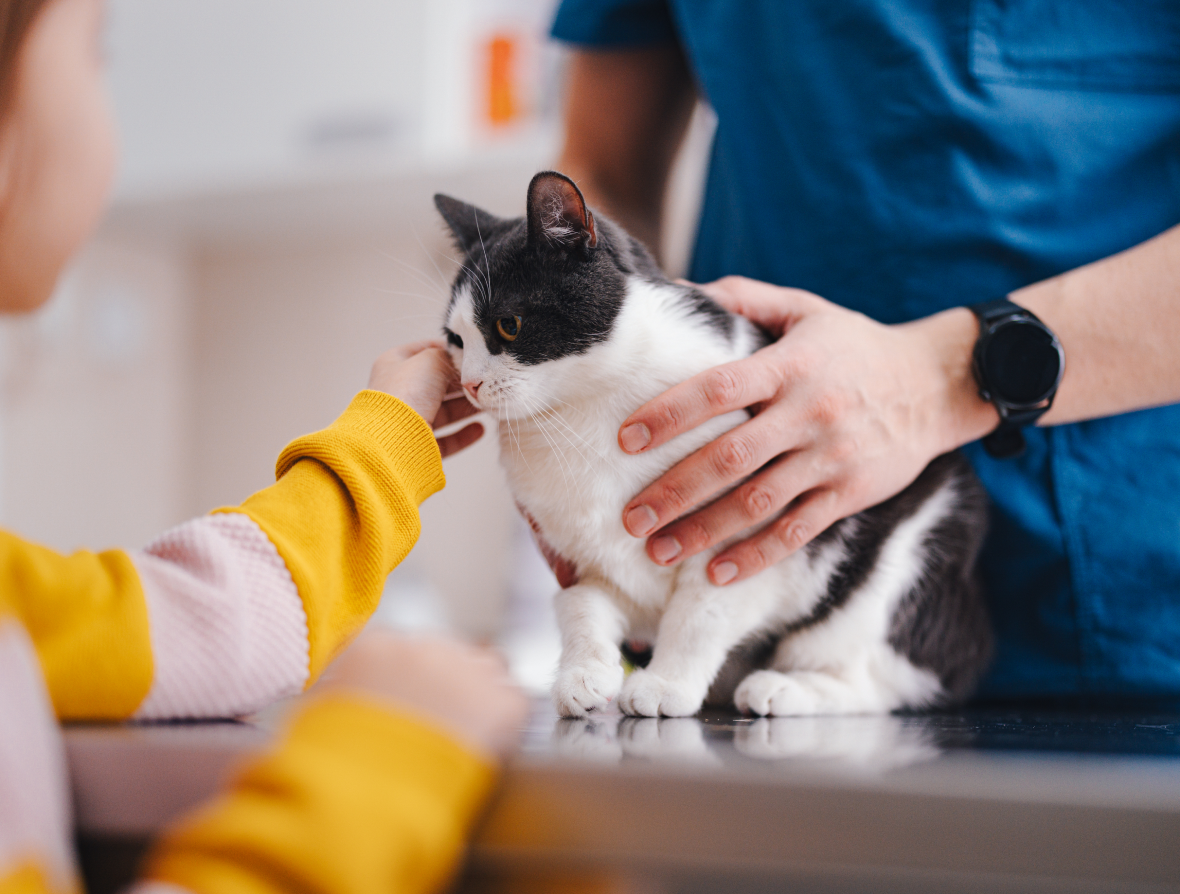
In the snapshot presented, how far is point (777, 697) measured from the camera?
741 millimetres

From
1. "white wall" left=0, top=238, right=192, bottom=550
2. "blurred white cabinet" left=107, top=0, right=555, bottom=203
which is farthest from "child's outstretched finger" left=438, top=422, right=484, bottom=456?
"white wall" left=0, top=238, right=192, bottom=550

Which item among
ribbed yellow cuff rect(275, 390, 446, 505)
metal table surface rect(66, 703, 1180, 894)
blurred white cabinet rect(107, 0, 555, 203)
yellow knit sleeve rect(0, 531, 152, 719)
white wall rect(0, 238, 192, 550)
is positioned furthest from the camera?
white wall rect(0, 238, 192, 550)

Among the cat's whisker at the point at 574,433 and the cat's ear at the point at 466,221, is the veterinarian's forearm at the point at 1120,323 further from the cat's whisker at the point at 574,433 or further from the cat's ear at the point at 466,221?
the cat's ear at the point at 466,221

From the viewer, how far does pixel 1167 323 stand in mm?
772

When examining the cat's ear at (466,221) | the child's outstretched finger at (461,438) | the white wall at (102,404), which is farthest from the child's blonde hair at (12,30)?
the white wall at (102,404)

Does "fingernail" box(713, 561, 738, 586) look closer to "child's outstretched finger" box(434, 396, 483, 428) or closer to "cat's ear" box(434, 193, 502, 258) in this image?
"child's outstretched finger" box(434, 396, 483, 428)

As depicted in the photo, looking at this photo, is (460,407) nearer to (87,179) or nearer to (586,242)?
(586,242)

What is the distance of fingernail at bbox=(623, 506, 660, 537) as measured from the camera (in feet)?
2.39

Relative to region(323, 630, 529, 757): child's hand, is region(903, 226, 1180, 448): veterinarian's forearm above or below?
above

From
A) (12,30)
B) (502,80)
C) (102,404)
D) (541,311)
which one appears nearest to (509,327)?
(541,311)

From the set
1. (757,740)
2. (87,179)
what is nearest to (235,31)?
(87,179)

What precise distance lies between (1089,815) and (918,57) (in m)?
0.78

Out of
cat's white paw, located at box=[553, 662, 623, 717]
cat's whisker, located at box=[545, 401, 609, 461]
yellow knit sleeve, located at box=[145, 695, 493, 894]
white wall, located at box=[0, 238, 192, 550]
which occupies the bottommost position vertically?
white wall, located at box=[0, 238, 192, 550]

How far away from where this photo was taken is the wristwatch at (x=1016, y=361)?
759 mm
